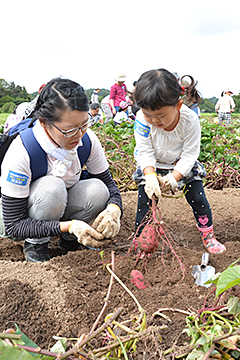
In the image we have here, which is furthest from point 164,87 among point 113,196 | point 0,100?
point 0,100

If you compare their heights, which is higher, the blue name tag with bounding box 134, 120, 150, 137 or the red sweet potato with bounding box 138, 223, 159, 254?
the blue name tag with bounding box 134, 120, 150, 137

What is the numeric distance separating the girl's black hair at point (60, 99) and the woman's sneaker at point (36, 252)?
0.69 metres

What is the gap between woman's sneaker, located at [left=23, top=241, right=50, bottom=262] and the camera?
1675 millimetres

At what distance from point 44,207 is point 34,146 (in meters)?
0.32

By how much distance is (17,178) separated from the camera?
1527 millimetres

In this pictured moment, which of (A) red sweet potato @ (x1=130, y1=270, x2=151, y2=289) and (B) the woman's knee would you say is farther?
(B) the woman's knee

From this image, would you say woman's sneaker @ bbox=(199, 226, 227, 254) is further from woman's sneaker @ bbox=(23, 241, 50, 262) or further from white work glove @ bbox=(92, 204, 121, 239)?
woman's sneaker @ bbox=(23, 241, 50, 262)

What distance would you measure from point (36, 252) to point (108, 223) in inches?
16.9

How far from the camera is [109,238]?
1657mm

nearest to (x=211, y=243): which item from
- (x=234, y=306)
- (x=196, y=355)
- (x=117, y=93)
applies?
(x=234, y=306)

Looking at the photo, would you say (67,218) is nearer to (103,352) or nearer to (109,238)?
(109,238)

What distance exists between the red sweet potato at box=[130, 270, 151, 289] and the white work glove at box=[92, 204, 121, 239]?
0.93 ft

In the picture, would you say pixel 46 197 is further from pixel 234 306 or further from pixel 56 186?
pixel 234 306

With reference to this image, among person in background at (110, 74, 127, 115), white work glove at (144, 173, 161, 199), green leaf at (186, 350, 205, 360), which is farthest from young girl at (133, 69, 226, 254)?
person in background at (110, 74, 127, 115)
